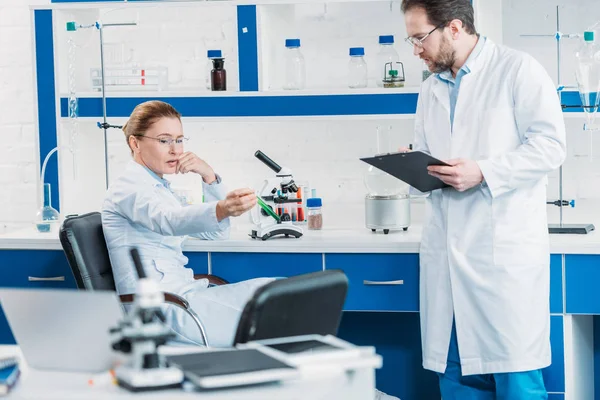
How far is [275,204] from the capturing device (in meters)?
3.33

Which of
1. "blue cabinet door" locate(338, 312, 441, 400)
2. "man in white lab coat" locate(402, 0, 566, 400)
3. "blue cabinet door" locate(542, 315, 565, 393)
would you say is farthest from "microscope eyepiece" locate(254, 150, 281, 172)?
"blue cabinet door" locate(542, 315, 565, 393)

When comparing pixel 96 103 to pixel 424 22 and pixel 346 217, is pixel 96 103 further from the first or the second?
pixel 424 22

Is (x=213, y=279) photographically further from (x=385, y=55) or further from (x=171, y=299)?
(x=385, y=55)

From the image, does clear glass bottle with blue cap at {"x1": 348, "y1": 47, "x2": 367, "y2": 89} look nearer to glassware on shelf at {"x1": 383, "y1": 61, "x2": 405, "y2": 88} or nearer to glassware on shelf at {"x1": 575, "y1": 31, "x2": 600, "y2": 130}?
glassware on shelf at {"x1": 383, "y1": 61, "x2": 405, "y2": 88}

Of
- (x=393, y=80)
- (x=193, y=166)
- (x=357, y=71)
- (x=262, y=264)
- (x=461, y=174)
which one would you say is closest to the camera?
(x=461, y=174)

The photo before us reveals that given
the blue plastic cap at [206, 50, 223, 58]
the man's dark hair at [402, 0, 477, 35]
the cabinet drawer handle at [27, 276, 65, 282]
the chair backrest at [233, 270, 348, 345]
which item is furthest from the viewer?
the blue plastic cap at [206, 50, 223, 58]

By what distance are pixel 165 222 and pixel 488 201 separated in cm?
94

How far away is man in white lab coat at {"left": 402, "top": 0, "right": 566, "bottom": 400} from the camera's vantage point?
8.45 ft

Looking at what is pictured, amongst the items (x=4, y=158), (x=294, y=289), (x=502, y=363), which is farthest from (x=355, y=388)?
(x=4, y=158)

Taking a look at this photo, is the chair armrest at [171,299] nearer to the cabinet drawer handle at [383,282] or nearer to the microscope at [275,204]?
the microscope at [275,204]

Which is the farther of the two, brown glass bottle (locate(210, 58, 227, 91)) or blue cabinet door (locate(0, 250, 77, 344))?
brown glass bottle (locate(210, 58, 227, 91))

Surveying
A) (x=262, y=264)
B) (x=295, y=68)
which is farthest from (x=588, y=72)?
(x=262, y=264)

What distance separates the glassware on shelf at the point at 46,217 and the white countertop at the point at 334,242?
4 cm

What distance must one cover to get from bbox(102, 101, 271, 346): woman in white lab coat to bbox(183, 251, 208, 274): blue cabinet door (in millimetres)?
208
